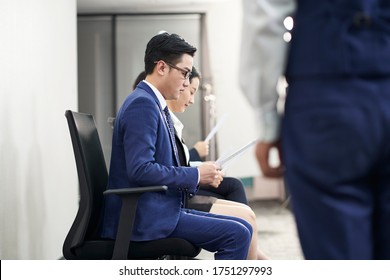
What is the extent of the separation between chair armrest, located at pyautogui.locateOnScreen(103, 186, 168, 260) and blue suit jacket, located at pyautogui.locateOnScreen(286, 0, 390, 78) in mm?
765

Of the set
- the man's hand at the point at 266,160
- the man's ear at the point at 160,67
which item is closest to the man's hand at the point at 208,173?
the man's ear at the point at 160,67

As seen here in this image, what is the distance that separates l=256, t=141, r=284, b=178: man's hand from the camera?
2.43 ft

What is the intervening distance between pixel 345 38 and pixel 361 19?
31mm

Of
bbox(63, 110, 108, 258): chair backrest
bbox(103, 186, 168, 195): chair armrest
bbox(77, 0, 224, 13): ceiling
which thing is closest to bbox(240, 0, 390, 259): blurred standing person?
bbox(103, 186, 168, 195): chair armrest

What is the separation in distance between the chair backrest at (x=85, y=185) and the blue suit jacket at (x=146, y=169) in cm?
5

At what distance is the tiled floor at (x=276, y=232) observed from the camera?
9.97ft

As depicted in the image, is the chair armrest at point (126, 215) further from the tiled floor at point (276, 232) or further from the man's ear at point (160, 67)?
the tiled floor at point (276, 232)

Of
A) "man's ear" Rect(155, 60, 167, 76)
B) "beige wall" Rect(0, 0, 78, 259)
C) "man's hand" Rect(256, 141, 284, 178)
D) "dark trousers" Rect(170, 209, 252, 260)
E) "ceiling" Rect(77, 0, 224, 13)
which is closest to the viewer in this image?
"man's hand" Rect(256, 141, 284, 178)

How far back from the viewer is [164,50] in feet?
5.33

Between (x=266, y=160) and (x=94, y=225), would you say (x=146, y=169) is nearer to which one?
(x=94, y=225)

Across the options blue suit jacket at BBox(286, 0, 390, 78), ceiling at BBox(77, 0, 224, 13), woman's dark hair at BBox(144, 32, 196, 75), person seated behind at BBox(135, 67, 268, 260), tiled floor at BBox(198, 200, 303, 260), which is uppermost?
ceiling at BBox(77, 0, 224, 13)

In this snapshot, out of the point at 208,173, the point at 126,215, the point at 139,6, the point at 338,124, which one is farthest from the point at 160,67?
the point at 139,6

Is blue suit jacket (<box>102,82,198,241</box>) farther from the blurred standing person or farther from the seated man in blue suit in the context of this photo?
the blurred standing person
